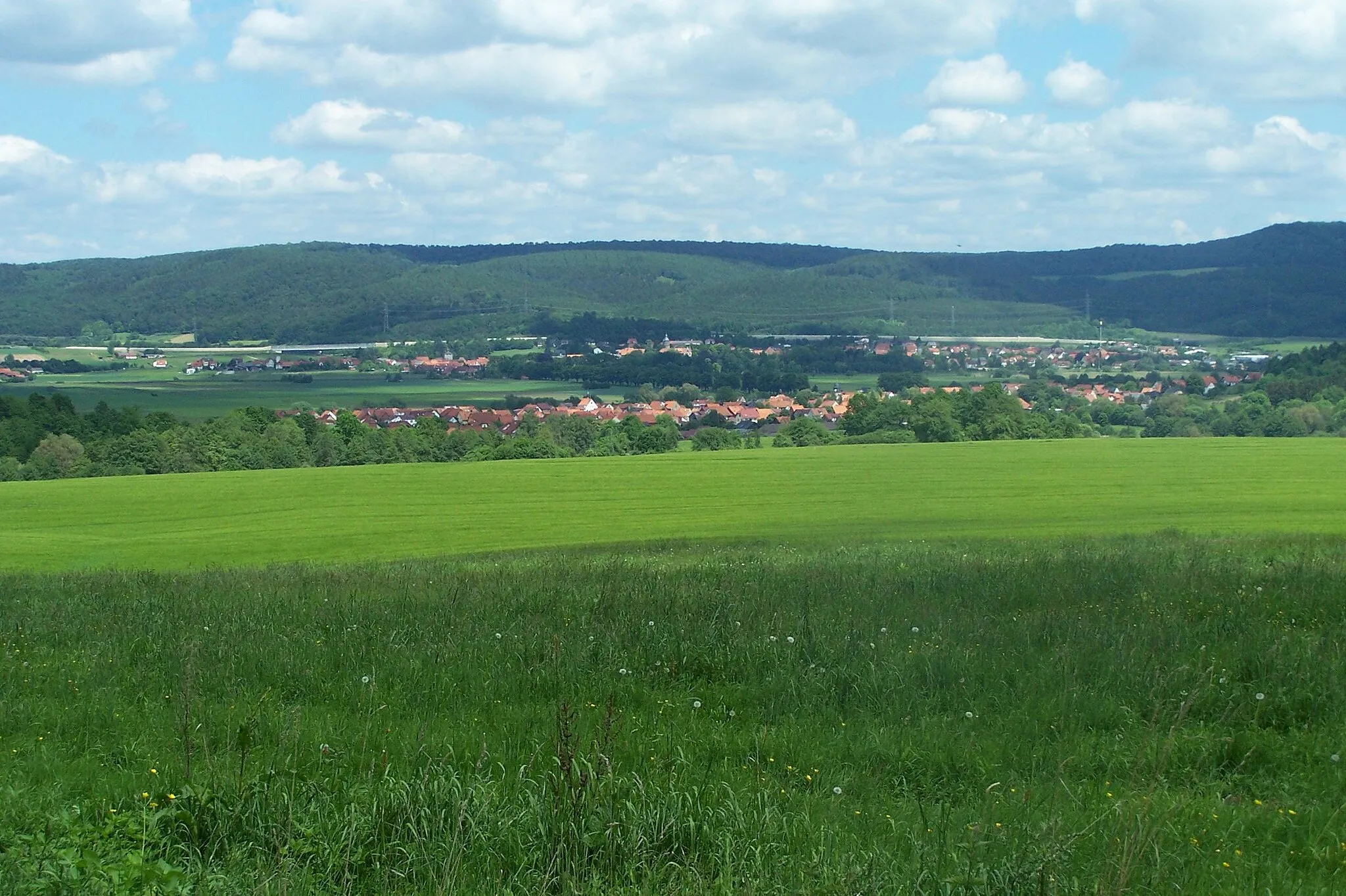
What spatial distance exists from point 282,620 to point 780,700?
15.8 ft

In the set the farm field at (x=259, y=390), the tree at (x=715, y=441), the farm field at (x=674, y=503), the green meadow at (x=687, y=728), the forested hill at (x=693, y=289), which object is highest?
the forested hill at (x=693, y=289)

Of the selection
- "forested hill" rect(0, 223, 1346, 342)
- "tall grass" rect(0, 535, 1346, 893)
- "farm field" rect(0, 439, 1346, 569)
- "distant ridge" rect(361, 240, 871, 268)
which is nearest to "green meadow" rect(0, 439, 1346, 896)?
"tall grass" rect(0, 535, 1346, 893)

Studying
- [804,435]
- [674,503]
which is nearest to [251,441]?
[804,435]

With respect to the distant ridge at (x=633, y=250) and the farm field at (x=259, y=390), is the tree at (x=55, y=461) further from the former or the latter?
the distant ridge at (x=633, y=250)

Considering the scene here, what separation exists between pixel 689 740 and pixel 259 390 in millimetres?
101830

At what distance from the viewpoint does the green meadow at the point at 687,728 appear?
4531 millimetres

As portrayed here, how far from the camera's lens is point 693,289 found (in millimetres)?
162625

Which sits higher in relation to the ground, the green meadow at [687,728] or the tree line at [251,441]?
the green meadow at [687,728]

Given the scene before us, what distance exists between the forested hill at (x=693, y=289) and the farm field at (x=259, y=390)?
30914mm

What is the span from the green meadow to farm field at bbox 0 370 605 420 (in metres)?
65.0

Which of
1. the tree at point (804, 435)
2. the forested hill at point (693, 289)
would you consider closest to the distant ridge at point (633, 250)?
the forested hill at point (693, 289)

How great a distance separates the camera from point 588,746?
6.00 meters

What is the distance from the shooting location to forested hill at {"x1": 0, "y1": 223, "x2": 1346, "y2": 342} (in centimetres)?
11394

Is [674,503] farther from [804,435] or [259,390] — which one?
[259,390]
